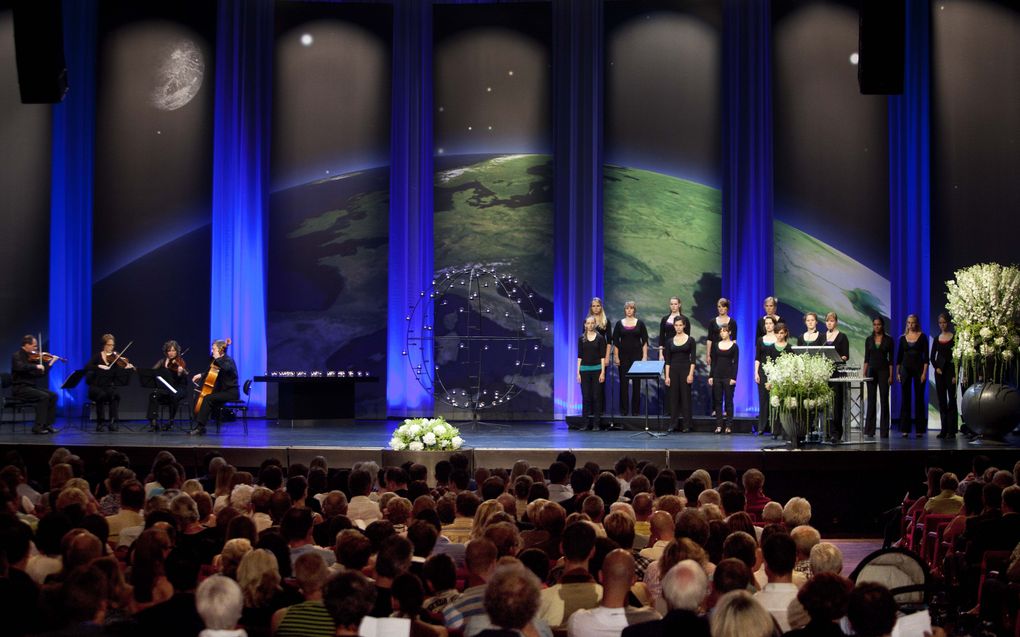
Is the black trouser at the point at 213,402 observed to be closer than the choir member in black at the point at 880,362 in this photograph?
No

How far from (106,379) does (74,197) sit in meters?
3.53

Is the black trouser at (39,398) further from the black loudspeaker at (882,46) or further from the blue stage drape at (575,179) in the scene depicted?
the black loudspeaker at (882,46)

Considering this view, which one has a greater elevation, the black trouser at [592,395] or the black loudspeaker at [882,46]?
the black loudspeaker at [882,46]

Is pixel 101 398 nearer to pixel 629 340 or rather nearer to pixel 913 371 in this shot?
pixel 629 340

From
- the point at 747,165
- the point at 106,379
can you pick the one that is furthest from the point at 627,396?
the point at 106,379

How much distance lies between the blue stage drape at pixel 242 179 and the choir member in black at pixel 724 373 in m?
6.54

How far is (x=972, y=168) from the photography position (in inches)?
Answer: 608

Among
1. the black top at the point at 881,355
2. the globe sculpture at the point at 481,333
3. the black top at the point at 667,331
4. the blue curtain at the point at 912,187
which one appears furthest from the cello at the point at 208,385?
the blue curtain at the point at 912,187

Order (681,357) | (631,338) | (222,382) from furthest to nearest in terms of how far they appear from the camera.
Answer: (631,338)
(222,382)
(681,357)

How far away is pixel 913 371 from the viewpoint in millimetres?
13344

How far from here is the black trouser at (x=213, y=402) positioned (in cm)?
1349

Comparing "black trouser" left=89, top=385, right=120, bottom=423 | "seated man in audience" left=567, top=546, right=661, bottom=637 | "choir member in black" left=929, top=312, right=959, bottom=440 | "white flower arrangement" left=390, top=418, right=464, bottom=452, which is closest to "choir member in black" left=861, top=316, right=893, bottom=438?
"choir member in black" left=929, top=312, right=959, bottom=440

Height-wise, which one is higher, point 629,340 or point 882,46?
→ point 882,46

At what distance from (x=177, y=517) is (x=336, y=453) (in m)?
5.02
